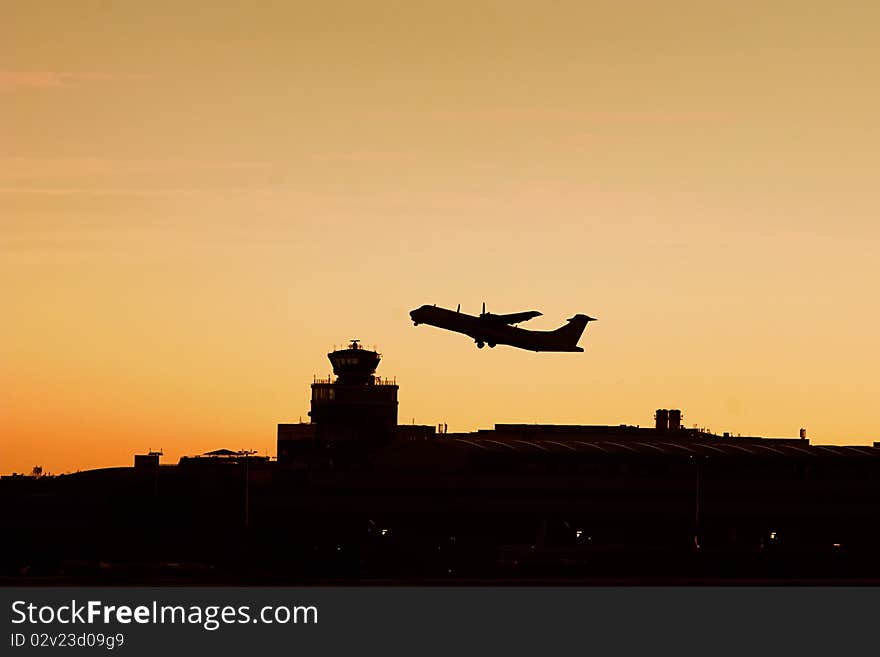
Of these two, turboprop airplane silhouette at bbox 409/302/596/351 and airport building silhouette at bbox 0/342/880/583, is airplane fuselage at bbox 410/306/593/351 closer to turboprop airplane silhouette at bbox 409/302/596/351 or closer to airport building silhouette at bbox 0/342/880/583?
turboprop airplane silhouette at bbox 409/302/596/351

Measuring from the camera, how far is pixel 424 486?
191 meters

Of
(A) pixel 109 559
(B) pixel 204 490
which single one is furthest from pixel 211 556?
(B) pixel 204 490

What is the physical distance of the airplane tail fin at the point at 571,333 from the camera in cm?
16088

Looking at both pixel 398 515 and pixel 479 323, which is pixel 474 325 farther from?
pixel 398 515

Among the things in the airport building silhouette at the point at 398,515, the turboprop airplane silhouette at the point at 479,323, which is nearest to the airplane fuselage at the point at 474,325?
the turboprop airplane silhouette at the point at 479,323

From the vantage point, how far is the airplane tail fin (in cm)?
16088

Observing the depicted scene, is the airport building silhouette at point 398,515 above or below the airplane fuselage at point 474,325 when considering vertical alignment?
below

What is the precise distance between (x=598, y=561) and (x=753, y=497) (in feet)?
264

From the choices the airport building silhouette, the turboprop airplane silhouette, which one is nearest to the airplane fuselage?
the turboprop airplane silhouette

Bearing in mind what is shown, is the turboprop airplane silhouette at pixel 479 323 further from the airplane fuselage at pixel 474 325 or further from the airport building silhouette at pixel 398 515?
the airport building silhouette at pixel 398 515

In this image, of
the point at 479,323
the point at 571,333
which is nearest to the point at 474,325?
the point at 479,323

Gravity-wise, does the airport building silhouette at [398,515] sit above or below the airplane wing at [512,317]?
below

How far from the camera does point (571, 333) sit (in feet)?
554
